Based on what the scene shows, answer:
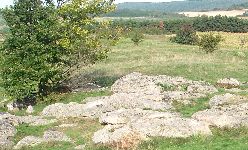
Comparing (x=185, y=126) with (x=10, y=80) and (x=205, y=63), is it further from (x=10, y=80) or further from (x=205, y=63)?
(x=205, y=63)

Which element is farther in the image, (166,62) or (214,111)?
(166,62)

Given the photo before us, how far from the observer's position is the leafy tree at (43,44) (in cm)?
4428

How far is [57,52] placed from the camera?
46.8m

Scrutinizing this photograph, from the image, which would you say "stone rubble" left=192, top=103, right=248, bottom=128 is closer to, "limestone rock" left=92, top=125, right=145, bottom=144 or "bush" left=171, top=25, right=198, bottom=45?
"limestone rock" left=92, top=125, right=145, bottom=144

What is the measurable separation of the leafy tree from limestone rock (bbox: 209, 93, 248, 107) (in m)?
15.0

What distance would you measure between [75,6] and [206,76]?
1935 centimetres

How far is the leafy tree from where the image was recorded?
44.3 m

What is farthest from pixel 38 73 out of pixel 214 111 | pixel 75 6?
pixel 214 111

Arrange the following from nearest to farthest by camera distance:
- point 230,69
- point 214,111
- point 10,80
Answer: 1. point 214,111
2. point 10,80
3. point 230,69

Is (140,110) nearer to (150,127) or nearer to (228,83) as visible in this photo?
(150,127)

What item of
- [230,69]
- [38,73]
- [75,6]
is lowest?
[230,69]

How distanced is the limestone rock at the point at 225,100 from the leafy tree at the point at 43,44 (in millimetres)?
15019

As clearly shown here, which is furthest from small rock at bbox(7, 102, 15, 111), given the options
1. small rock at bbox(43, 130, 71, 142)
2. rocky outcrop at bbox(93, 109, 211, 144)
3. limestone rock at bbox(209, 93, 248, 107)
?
limestone rock at bbox(209, 93, 248, 107)

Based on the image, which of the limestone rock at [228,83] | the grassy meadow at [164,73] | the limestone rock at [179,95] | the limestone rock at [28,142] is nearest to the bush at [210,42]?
the grassy meadow at [164,73]
